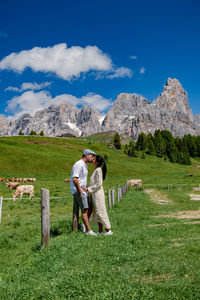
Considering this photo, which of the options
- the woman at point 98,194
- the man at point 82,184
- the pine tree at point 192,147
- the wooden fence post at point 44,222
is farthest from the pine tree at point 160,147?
the wooden fence post at point 44,222

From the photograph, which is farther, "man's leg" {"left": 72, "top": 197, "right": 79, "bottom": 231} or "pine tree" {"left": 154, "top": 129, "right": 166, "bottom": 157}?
"pine tree" {"left": 154, "top": 129, "right": 166, "bottom": 157}

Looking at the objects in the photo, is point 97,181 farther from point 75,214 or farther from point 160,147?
point 160,147

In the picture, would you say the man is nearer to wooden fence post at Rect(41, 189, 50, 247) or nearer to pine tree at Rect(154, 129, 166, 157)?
wooden fence post at Rect(41, 189, 50, 247)

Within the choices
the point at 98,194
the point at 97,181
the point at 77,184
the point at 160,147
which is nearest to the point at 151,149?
the point at 160,147

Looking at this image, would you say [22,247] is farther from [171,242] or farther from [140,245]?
[171,242]

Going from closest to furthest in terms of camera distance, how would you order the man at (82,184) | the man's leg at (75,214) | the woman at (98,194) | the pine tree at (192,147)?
the man at (82,184), the woman at (98,194), the man's leg at (75,214), the pine tree at (192,147)

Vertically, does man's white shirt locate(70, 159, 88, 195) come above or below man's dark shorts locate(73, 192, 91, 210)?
above

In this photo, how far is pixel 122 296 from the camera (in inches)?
172

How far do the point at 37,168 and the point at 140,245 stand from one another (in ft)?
184

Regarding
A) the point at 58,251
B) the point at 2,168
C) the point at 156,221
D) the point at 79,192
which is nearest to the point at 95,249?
the point at 58,251

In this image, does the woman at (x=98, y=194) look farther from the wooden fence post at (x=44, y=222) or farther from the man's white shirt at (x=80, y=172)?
the wooden fence post at (x=44, y=222)

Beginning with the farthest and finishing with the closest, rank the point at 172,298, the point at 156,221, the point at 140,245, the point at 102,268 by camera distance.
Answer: the point at 156,221, the point at 140,245, the point at 102,268, the point at 172,298

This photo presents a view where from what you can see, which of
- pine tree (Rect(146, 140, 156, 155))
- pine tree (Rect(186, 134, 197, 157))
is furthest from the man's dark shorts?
pine tree (Rect(186, 134, 197, 157))

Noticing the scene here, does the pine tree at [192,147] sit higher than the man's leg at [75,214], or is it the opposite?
the pine tree at [192,147]
